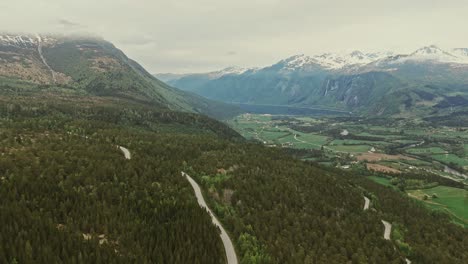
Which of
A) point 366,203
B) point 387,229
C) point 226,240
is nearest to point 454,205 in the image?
point 366,203

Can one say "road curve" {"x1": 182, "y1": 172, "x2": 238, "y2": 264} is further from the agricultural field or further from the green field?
the green field

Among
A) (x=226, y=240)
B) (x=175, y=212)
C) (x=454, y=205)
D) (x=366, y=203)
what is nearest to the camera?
(x=226, y=240)

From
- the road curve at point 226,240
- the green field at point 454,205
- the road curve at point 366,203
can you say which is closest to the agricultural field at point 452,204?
the green field at point 454,205

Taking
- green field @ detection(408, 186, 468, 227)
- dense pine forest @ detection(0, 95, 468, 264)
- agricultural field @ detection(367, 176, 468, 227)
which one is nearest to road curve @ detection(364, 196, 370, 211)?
dense pine forest @ detection(0, 95, 468, 264)

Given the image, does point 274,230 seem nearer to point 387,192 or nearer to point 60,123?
point 387,192

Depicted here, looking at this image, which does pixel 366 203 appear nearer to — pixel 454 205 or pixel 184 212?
pixel 454 205

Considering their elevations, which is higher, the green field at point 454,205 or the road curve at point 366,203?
the road curve at point 366,203

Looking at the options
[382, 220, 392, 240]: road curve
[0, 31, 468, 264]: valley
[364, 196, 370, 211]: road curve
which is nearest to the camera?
[0, 31, 468, 264]: valley

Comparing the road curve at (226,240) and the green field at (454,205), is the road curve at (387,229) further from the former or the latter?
the road curve at (226,240)
